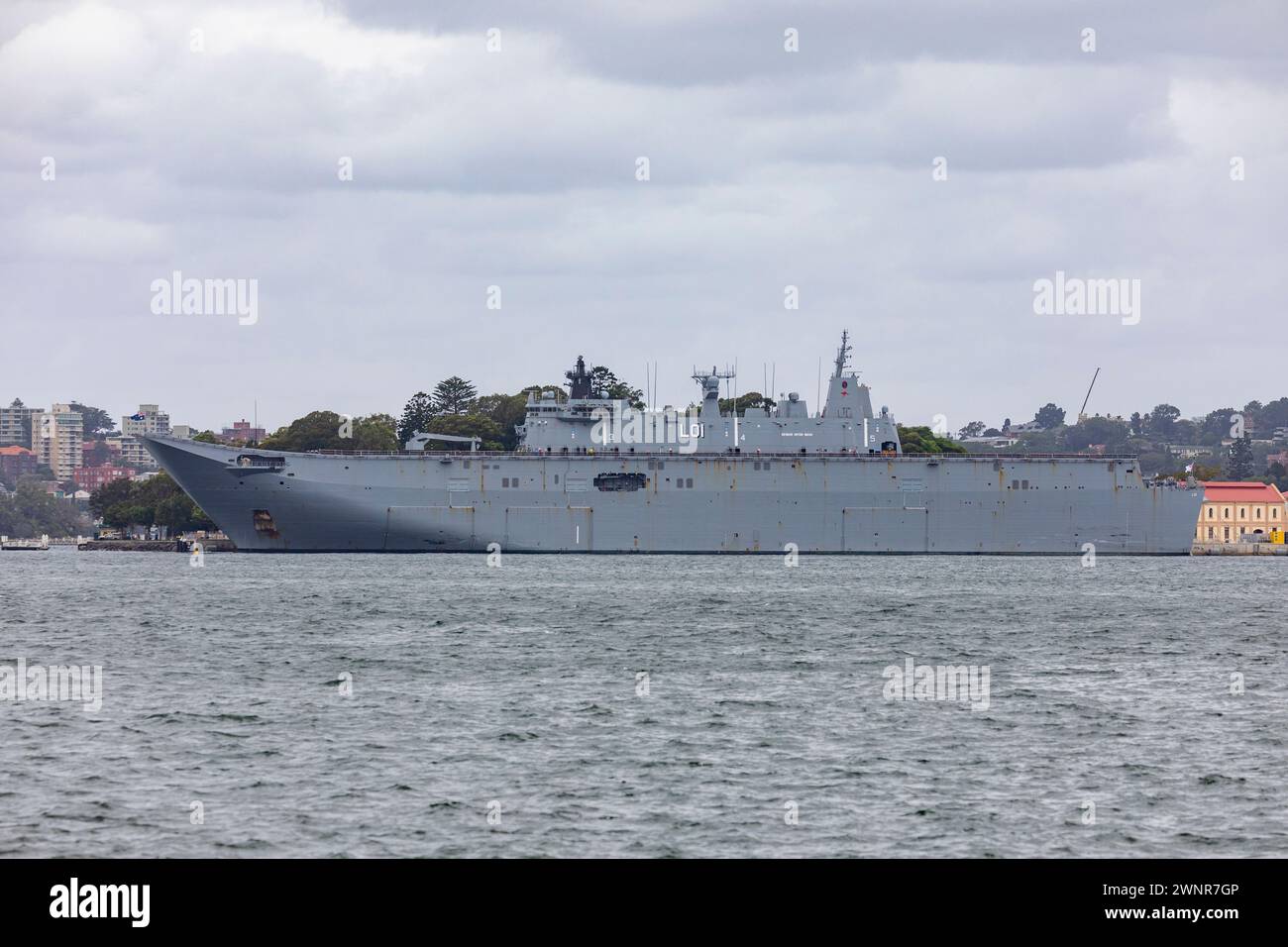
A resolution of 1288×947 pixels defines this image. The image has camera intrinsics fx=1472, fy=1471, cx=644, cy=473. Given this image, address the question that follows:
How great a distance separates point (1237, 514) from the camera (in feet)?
427

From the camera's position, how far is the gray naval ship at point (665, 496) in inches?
2928

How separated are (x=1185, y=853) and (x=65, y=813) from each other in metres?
12.8

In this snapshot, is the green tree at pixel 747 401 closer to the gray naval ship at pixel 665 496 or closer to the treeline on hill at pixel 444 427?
the treeline on hill at pixel 444 427

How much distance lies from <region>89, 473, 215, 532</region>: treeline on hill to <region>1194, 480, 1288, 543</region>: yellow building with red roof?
282 feet

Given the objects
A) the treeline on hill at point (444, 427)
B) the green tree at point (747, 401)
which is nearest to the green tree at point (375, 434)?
Result: the treeline on hill at point (444, 427)

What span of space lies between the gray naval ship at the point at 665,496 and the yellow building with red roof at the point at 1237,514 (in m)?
52.6

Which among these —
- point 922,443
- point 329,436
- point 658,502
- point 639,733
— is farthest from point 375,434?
point 639,733

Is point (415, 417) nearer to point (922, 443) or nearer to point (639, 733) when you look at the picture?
point (922, 443)

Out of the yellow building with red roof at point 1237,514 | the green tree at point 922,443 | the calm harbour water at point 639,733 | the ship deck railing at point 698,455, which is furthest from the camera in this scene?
the yellow building with red roof at point 1237,514

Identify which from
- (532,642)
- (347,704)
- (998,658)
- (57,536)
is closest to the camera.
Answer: (347,704)

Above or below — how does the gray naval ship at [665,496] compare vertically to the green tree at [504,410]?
below
